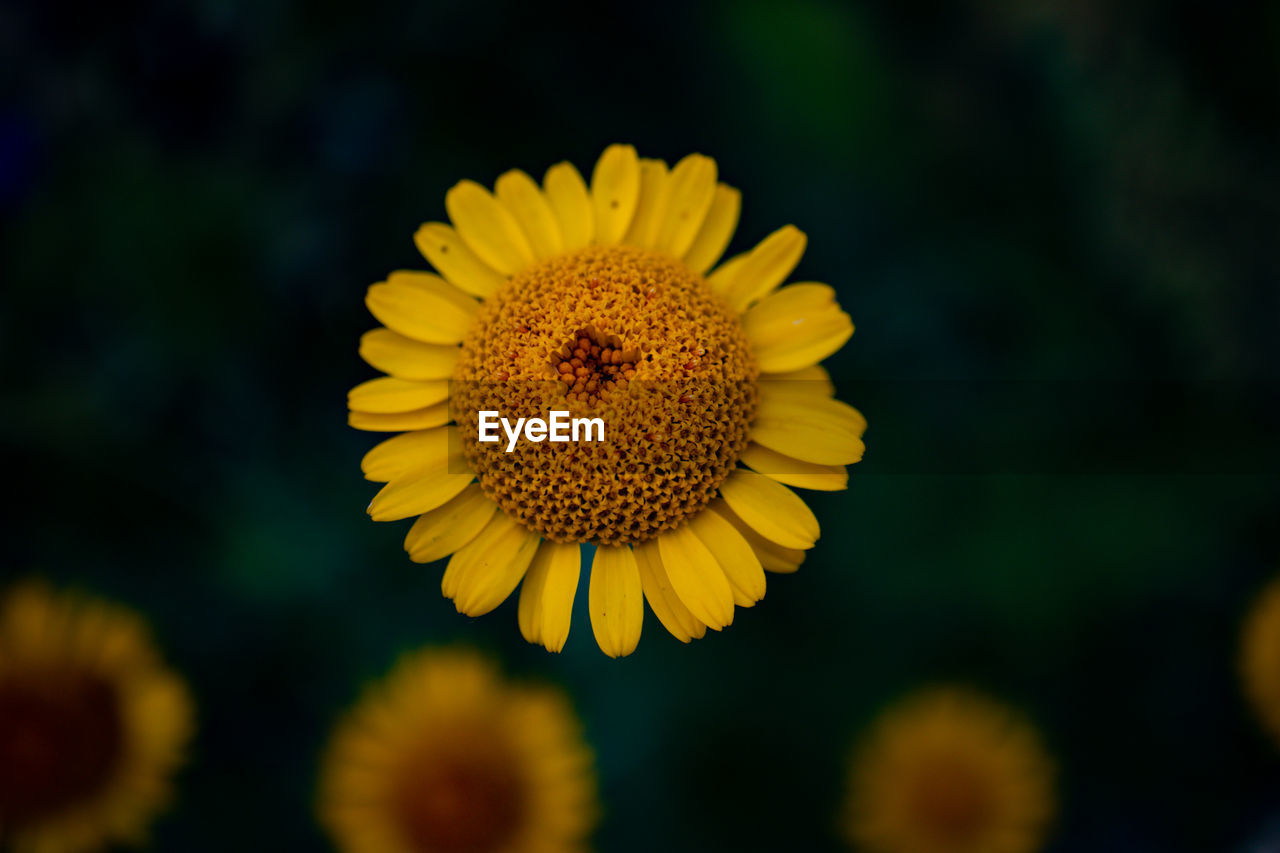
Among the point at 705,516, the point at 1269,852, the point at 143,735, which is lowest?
the point at 1269,852

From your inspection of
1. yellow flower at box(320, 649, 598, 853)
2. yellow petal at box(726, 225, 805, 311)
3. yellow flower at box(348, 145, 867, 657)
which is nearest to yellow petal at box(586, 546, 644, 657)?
yellow flower at box(348, 145, 867, 657)

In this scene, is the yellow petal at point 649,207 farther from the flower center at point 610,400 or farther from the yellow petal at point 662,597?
the yellow petal at point 662,597

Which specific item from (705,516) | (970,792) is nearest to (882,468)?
(970,792)

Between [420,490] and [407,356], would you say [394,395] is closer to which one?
[407,356]

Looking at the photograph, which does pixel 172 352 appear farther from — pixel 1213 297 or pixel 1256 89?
pixel 1256 89

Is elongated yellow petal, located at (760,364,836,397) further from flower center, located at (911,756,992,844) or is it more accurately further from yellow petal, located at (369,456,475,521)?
flower center, located at (911,756,992,844)
